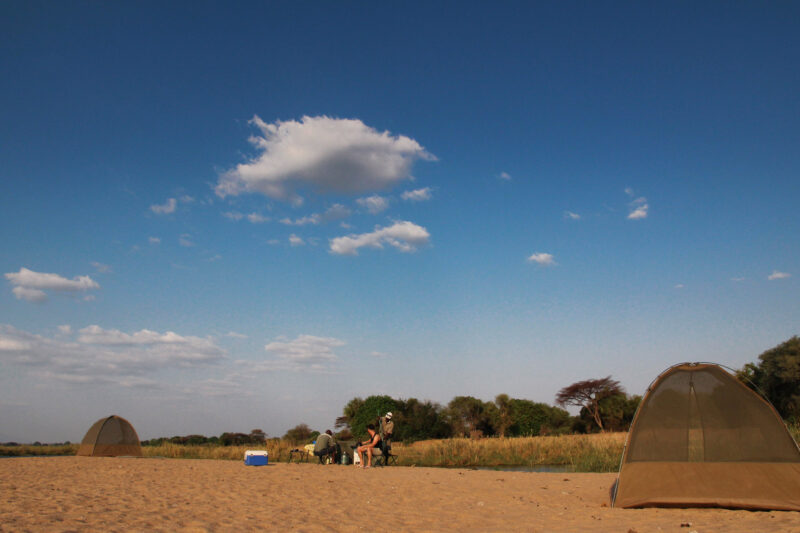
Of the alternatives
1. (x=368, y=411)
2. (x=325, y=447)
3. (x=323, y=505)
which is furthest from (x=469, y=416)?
(x=323, y=505)

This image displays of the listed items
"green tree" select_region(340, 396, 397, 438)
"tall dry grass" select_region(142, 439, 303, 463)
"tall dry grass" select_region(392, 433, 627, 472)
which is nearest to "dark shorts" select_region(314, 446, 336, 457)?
"tall dry grass" select_region(392, 433, 627, 472)

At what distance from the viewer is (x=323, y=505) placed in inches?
385

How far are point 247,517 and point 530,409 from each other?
4764 centimetres

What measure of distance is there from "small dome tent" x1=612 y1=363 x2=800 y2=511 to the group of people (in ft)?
31.8

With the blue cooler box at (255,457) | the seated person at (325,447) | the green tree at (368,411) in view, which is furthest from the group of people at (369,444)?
the green tree at (368,411)

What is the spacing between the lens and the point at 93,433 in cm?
2402

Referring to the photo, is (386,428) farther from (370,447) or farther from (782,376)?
(782,376)

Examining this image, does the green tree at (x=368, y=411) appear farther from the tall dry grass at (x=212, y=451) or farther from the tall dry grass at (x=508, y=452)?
the tall dry grass at (x=508, y=452)

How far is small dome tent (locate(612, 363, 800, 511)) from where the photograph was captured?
338 inches

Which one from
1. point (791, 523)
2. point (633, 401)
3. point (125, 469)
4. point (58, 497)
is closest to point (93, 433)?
point (125, 469)

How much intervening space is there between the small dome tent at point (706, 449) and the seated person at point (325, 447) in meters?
12.3

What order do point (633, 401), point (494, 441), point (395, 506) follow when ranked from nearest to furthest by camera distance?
point (395, 506) < point (494, 441) < point (633, 401)

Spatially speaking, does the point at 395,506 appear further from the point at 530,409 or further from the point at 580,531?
the point at 530,409

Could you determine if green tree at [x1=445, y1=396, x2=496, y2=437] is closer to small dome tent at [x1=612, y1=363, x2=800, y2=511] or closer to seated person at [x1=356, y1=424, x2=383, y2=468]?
seated person at [x1=356, y1=424, x2=383, y2=468]
